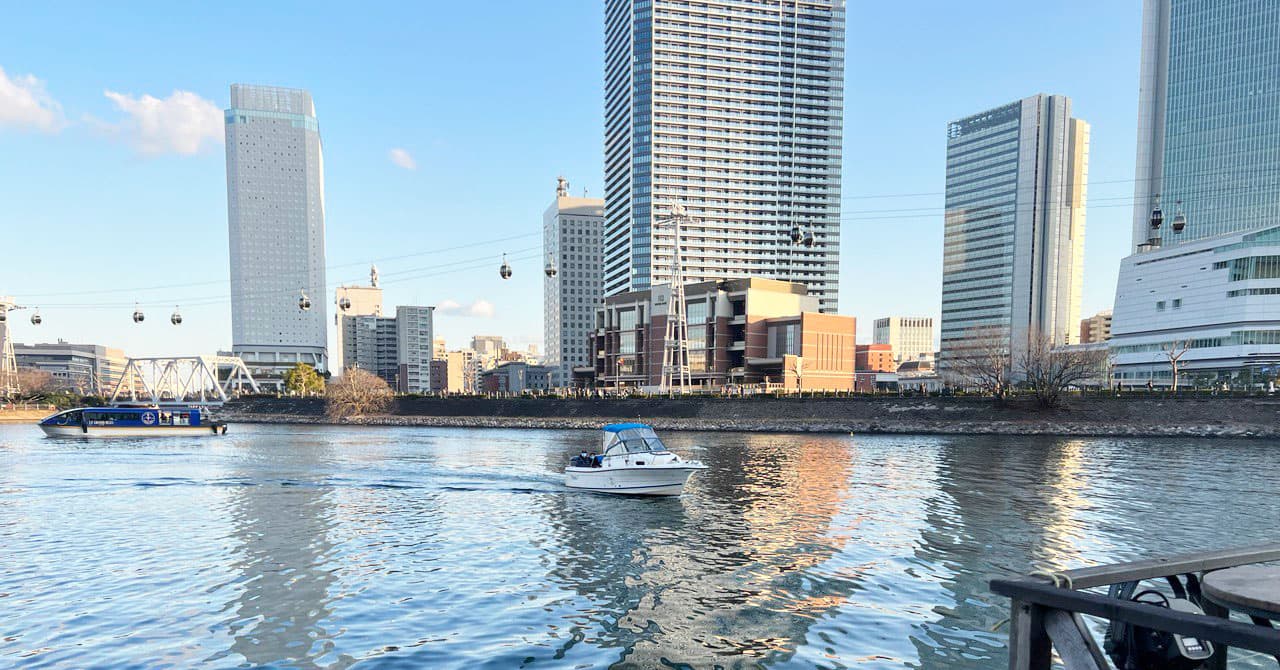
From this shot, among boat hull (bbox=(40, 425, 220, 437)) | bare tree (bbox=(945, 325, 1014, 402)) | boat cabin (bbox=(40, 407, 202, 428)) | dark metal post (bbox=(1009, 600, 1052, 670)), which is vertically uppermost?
dark metal post (bbox=(1009, 600, 1052, 670))

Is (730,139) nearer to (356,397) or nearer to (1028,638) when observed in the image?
(356,397)

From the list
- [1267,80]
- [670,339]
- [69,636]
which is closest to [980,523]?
[69,636]

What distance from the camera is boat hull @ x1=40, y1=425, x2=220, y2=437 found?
2773 inches

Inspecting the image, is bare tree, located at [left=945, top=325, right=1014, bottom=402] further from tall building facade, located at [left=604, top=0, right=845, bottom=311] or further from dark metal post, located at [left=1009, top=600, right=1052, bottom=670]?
tall building facade, located at [left=604, top=0, right=845, bottom=311]

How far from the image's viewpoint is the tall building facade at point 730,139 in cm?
17062

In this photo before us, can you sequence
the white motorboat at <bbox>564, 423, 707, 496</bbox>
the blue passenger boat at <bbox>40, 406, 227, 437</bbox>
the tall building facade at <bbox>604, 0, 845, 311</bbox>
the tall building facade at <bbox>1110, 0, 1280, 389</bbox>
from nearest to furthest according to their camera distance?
the white motorboat at <bbox>564, 423, 707, 496</bbox> < the blue passenger boat at <bbox>40, 406, 227, 437</bbox> < the tall building facade at <bbox>1110, 0, 1280, 389</bbox> < the tall building facade at <bbox>604, 0, 845, 311</bbox>

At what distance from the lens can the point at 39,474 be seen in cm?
3562

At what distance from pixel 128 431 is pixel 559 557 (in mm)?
79370

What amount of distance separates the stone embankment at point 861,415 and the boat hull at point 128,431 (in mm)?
22098

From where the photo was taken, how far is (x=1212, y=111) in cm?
15525

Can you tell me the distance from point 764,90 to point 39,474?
574 feet

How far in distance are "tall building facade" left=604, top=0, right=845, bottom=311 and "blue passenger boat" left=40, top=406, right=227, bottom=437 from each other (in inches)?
4375

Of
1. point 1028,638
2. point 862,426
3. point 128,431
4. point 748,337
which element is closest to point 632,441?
point 1028,638

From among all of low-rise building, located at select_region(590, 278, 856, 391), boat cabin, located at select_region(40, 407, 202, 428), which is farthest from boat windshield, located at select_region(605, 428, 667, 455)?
low-rise building, located at select_region(590, 278, 856, 391)
